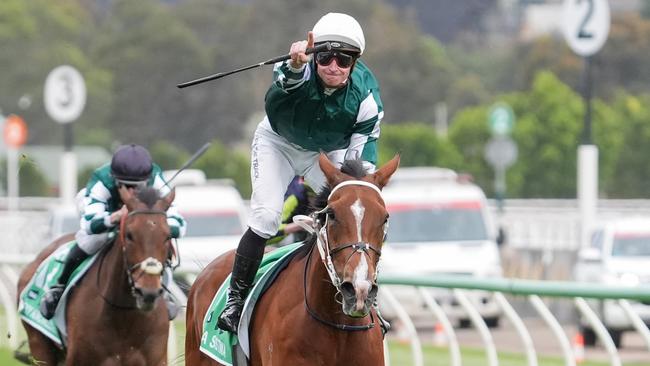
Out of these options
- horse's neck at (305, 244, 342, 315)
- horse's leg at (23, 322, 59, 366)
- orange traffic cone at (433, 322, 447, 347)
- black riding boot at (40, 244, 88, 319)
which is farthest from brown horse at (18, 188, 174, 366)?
orange traffic cone at (433, 322, 447, 347)

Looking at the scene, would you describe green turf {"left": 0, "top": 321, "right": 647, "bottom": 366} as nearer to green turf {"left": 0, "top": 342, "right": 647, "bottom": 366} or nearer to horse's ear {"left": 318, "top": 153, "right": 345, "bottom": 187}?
green turf {"left": 0, "top": 342, "right": 647, "bottom": 366}

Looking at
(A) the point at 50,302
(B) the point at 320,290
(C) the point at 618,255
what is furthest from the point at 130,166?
(C) the point at 618,255

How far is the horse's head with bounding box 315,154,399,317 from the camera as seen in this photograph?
557 centimetres

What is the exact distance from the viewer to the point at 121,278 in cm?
907

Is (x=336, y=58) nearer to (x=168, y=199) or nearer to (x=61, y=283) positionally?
(x=168, y=199)

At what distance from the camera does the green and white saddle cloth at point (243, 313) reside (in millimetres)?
6711

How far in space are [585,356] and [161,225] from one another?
556cm

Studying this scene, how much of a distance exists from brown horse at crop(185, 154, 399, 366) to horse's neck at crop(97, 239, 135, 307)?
247cm

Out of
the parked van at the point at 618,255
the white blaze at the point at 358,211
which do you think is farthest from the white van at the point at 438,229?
the white blaze at the point at 358,211

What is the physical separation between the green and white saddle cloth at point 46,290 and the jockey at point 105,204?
63 millimetres

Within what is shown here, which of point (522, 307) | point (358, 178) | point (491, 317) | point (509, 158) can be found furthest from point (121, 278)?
point (509, 158)

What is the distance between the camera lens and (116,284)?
907 centimetres

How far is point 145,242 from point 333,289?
2654 mm

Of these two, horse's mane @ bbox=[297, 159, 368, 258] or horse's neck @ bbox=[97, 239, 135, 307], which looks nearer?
horse's mane @ bbox=[297, 159, 368, 258]
